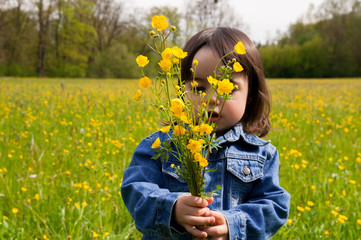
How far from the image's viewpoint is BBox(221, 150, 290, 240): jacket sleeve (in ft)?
3.77

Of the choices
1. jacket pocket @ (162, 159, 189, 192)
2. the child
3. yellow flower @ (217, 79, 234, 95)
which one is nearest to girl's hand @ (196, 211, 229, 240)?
the child

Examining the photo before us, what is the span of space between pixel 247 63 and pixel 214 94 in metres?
0.28

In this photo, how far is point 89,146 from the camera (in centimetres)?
304

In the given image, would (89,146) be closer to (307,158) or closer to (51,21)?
(307,158)

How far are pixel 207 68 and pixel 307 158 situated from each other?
2207 millimetres

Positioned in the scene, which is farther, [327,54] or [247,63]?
[327,54]

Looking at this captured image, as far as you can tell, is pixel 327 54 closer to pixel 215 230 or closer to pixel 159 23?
pixel 215 230

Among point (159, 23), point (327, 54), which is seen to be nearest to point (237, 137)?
point (159, 23)

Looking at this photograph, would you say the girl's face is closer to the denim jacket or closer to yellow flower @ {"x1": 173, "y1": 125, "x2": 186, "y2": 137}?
the denim jacket

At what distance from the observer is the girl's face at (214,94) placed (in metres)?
1.22

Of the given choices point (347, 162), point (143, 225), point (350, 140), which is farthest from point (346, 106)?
point (143, 225)

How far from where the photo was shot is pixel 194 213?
99 cm

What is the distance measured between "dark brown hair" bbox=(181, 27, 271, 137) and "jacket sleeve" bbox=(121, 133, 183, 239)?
0.38 m

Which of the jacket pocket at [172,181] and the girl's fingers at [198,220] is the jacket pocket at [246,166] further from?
the girl's fingers at [198,220]
